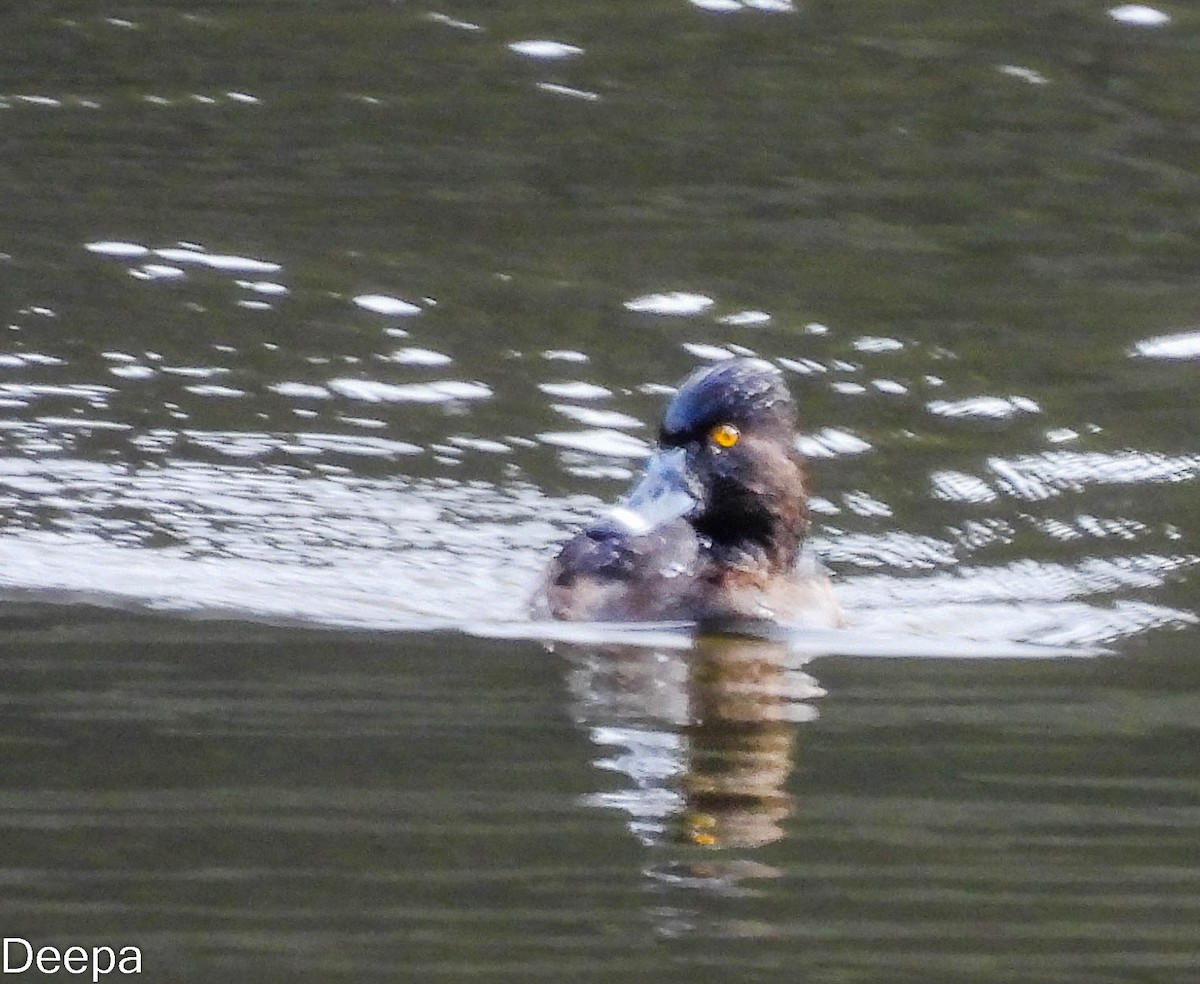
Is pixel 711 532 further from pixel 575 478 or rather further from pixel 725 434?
pixel 575 478

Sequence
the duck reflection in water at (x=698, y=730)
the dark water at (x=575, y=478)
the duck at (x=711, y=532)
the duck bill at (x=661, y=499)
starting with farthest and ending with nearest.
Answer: the duck bill at (x=661, y=499) < the duck at (x=711, y=532) < the duck reflection in water at (x=698, y=730) < the dark water at (x=575, y=478)

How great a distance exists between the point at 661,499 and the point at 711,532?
1.04 ft

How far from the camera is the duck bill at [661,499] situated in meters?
9.54

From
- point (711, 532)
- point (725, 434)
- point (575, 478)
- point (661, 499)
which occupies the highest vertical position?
point (725, 434)

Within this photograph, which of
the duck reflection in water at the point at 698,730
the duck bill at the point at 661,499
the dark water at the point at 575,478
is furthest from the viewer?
the duck bill at the point at 661,499

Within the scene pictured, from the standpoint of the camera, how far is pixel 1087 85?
15.9m

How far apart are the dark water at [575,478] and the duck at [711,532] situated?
0.28 meters

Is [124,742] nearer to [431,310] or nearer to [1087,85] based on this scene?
[431,310]

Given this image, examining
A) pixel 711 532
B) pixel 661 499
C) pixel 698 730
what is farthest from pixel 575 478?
pixel 698 730

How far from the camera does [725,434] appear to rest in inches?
378

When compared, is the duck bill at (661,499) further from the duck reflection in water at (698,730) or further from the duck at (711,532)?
the duck reflection in water at (698,730)

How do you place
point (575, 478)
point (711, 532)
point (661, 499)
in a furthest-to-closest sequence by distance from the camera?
1. point (575, 478)
2. point (711, 532)
3. point (661, 499)

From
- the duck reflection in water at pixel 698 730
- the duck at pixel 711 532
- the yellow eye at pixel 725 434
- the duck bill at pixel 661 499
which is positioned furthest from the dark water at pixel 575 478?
the yellow eye at pixel 725 434

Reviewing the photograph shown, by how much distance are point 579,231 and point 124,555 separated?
4424 millimetres
